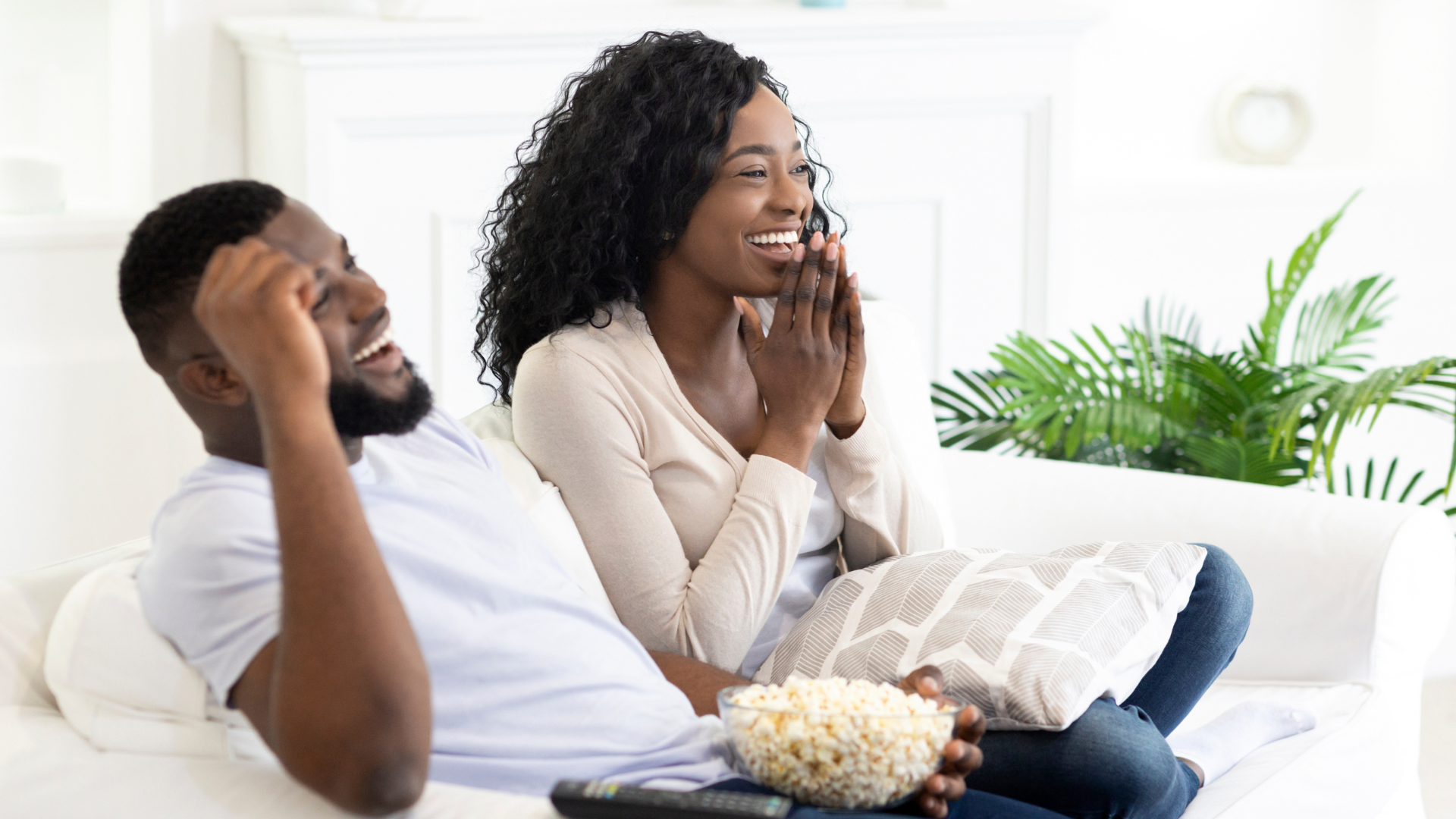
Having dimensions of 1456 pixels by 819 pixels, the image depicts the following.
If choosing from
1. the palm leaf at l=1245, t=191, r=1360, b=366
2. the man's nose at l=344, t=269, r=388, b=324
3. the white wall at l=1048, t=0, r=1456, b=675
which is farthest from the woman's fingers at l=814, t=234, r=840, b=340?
the white wall at l=1048, t=0, r=1456, b=675

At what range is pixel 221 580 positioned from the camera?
102cm

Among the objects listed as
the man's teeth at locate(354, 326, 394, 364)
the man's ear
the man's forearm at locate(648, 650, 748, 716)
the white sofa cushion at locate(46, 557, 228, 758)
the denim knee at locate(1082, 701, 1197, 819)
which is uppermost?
the man's teeth at locate(354, 326, 394, 364)

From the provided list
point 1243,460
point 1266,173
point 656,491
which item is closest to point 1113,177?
point 1266,173

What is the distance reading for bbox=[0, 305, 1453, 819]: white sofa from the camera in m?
1.63

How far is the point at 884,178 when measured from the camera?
2.95 meters

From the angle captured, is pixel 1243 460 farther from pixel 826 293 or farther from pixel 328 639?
pixel 328 639

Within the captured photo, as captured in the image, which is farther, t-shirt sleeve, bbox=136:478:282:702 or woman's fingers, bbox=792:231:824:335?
woman's fingers, bbox=792:231:824:335

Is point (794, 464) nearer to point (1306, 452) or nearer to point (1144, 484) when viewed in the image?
point (1144, 484)

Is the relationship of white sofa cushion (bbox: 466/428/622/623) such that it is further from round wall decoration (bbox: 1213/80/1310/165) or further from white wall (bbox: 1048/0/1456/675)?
round wall decoration (bbox: 1213/80/1310/165)

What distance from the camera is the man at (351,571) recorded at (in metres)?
0.96

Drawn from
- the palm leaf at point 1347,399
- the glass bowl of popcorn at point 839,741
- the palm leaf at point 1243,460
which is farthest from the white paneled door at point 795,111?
the glass bowl of popcorn at point 839,741

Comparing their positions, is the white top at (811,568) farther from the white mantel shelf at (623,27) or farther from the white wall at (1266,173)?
the white wall at (1266,173)

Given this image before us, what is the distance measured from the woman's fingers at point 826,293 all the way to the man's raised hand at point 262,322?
2.48 feet

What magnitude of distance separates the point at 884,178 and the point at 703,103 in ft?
4.47
